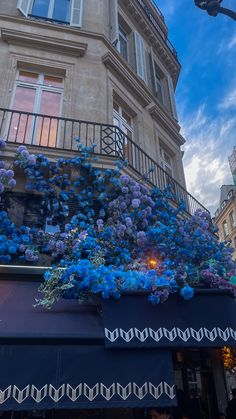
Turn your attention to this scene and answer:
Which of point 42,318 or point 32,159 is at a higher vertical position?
point 32,159

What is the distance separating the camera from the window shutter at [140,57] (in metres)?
10.2

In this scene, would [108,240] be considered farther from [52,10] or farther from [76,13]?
[52,10]

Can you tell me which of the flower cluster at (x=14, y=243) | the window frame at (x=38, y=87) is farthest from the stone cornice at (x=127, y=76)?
the flower cluster at (x=14, y=243)

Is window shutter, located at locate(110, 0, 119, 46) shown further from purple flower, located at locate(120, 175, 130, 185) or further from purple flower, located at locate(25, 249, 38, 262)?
purple flower, located at locate(25, 249, 38, 262)

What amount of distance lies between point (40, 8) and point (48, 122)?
13.6ft

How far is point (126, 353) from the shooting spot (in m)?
3.80

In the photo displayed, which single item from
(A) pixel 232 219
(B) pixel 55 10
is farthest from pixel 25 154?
(A) pixel 232 219

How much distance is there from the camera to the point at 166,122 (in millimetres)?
10883

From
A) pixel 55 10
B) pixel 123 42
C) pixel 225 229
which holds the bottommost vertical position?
pixel 55 10

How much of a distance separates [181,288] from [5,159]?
3900mm

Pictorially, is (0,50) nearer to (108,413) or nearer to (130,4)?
(130,4)

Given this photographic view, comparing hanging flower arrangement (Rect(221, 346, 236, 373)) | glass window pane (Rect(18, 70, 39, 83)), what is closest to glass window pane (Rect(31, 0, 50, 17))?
glass window pane (Rect(18, 70, 39, 83))

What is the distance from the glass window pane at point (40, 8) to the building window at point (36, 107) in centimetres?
224

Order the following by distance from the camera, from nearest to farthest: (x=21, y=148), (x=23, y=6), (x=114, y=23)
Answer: (x=21, y=148) < (x=23, y=6) < (x=114, y=23)
